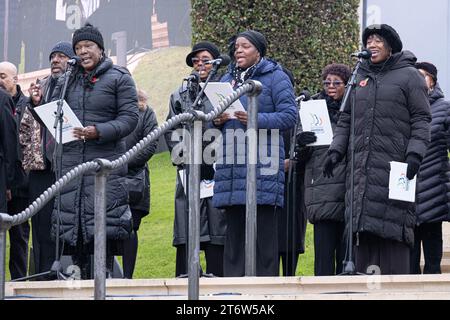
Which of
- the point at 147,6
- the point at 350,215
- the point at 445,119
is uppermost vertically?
the point at 147,6

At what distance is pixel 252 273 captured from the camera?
36.3 ft

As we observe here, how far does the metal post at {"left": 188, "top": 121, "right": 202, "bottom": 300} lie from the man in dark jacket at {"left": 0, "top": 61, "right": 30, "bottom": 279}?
404 centimetres

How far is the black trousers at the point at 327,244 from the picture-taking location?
12.6 meters

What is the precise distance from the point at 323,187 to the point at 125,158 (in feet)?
11.9

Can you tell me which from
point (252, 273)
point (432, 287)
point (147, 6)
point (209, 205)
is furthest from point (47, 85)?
point (147, 6)

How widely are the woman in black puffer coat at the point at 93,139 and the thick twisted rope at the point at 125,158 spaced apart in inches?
50.0

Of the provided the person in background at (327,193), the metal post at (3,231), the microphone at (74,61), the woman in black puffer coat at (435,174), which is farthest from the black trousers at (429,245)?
the metal post at (3,231)

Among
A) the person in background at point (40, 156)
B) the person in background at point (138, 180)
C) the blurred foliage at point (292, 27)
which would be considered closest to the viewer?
the person in background at point (40, 156)

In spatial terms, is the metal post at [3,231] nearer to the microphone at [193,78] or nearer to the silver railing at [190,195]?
the silver railing at [190,195]
